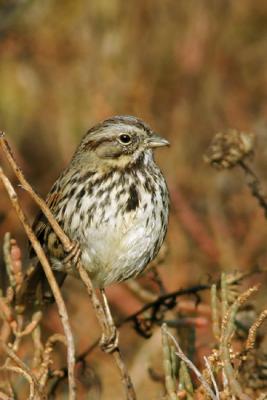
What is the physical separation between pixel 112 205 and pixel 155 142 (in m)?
0.32

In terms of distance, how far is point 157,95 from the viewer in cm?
608

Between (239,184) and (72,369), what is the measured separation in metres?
3.25

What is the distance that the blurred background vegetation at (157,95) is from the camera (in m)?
5.59

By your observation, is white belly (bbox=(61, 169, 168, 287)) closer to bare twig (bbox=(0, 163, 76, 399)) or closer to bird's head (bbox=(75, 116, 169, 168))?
bird's head (bbox=(75, 116, 169, 168))

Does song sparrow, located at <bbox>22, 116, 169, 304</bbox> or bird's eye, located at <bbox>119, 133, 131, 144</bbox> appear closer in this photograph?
song sparrow, located at <bbox>22, 116, 169, 304</bbox>

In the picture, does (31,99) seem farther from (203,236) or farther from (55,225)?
(55,225)

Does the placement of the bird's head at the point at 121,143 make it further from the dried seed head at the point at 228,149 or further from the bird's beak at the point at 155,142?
the dried seed head at the point at 228,149

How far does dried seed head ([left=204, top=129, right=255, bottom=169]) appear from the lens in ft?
11.9

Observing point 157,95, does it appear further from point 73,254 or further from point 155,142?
point 73,254

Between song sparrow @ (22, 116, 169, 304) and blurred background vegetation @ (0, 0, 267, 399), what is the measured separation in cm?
166

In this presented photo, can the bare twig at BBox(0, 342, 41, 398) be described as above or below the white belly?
below

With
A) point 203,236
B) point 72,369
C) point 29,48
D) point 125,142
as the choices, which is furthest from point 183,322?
point 29,48

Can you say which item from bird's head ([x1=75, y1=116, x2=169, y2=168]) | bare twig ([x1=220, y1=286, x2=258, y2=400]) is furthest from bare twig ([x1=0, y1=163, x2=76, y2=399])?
bird's head ([x1=75, y1=116, x2=169, y2=168])

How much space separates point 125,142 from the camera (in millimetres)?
3803
